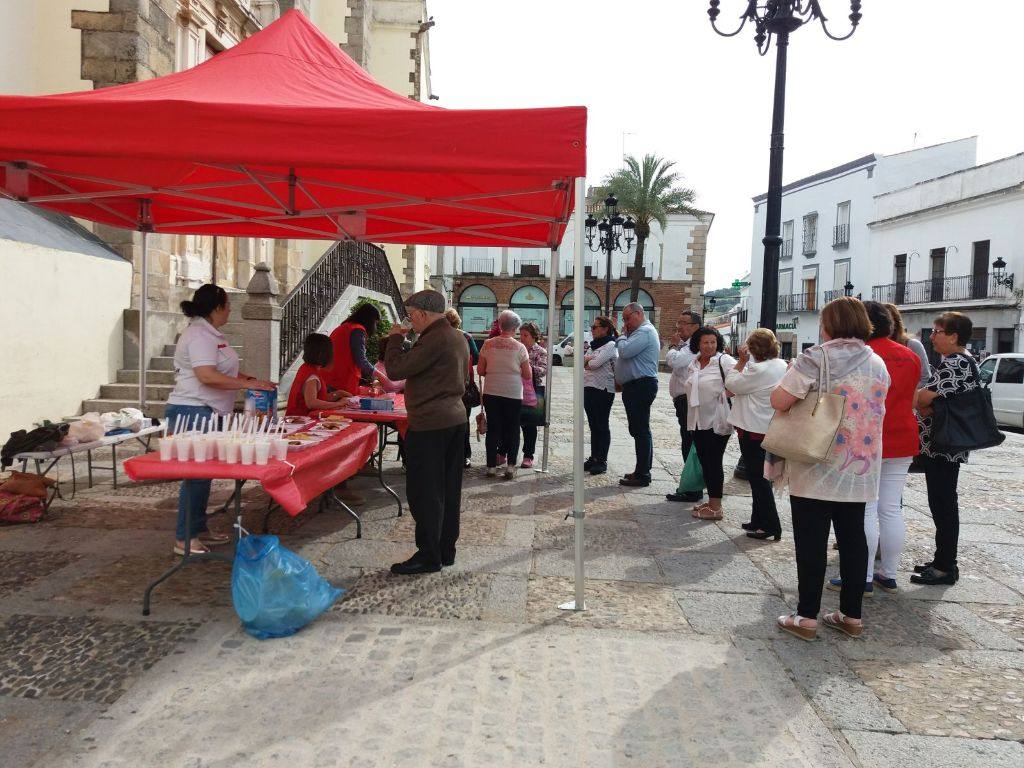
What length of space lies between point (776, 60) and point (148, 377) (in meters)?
8.50

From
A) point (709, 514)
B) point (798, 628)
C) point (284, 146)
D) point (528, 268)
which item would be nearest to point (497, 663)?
point (798, 628)

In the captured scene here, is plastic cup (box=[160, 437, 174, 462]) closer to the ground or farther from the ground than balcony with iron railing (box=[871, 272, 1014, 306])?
closer to the ground

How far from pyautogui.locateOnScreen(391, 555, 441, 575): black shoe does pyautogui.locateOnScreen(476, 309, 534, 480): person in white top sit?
10.3 ft

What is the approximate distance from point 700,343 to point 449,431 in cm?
278

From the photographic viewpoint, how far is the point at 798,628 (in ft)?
12.7

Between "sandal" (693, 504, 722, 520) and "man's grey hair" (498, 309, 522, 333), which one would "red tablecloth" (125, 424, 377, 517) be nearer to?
"man's grey hair" (498, 309, 522, 333)

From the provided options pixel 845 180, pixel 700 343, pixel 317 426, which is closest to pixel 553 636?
pixel 317 426

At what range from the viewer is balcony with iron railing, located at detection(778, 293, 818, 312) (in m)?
42.1

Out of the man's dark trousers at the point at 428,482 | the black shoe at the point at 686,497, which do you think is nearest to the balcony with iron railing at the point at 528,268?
the black shoe at the point at 686,497

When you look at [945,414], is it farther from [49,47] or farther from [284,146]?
[49,47]

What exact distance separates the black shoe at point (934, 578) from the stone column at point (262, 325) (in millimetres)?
8160

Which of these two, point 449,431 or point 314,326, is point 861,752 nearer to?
point 449,431

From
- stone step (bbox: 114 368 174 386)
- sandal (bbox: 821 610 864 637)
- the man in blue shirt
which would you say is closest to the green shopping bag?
the man in blue shirt

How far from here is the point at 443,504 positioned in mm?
4812
